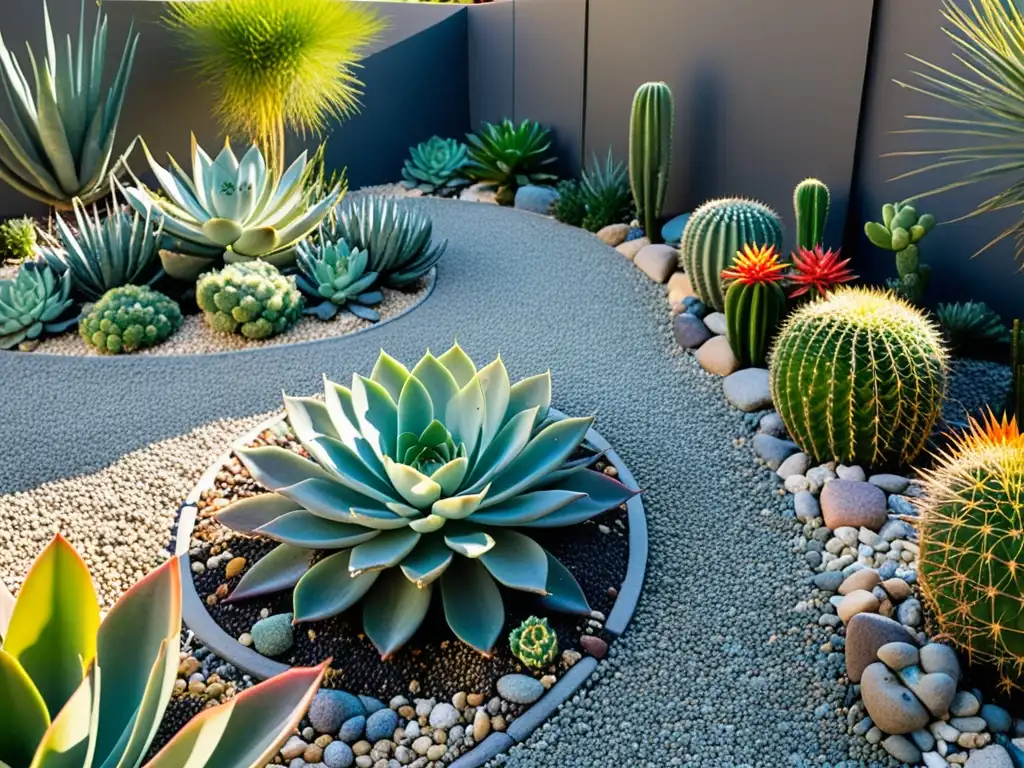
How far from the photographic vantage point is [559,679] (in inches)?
99.2

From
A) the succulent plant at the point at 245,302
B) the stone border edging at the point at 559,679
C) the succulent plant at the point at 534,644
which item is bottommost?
the stone border edging at the point at 559,679

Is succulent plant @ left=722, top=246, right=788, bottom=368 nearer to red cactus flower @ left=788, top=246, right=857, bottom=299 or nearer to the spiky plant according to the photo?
red cactus flower @ left=788, top=246, right=857, bottom=299

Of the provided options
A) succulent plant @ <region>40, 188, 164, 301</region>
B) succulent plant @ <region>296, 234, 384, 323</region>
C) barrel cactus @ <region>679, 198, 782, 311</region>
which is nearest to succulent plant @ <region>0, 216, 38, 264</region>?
succulent plant @ <region>40, 188, 164, 301</region>

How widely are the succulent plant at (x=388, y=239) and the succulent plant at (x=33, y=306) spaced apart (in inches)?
62.2

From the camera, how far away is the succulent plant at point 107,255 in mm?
4980

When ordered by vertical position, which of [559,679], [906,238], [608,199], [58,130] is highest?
[58,130]

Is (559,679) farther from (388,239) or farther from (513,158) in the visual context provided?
(513,158)

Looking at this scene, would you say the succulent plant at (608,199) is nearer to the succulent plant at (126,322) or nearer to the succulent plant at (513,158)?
the succulent plant at (513,158)

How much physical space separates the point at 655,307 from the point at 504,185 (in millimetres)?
3005

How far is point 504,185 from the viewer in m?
7.59

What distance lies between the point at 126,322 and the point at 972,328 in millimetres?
4317

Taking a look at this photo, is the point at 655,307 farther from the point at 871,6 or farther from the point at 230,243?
the point at 230,243

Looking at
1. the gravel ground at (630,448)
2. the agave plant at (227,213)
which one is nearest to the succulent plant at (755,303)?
the gravel ground at (630,448)

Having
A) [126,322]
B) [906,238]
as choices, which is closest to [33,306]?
[126,322]
